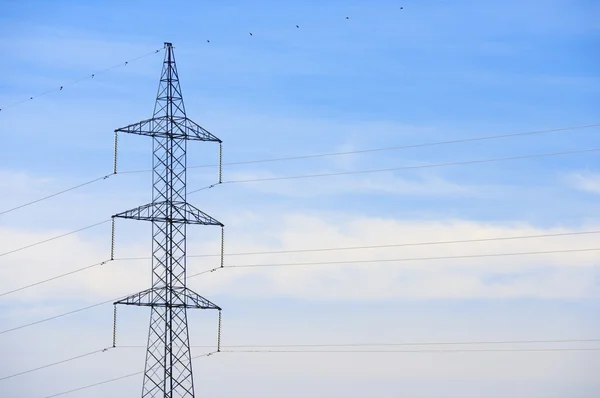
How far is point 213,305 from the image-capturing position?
103750mm

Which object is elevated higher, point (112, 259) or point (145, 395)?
point (112, 259)

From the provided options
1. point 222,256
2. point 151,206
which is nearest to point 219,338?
point 222,256

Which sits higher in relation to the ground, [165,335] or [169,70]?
[169,70]

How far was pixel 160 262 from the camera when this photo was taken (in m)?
104

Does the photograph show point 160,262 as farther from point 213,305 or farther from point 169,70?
point 169,70

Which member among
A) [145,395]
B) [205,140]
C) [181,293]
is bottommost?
[145,395]

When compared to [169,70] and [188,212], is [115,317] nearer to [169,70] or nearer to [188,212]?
[188,212]

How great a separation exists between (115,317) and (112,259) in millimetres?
3986

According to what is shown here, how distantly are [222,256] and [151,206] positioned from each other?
832 cm

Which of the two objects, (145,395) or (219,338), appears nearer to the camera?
(145,395)

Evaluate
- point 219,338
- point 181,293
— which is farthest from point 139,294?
point 219,338

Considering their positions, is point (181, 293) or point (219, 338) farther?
point (219, 338)

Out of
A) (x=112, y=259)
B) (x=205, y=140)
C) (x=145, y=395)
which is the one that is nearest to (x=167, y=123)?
(x=205, y=140)

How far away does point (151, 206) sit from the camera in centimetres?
10288
